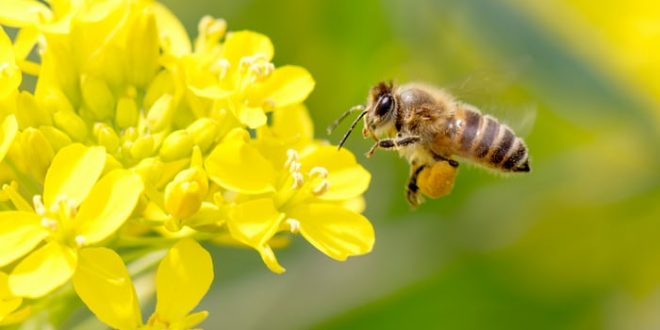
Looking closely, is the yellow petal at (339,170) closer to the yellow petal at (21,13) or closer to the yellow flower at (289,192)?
the yellow flower at (289,192)

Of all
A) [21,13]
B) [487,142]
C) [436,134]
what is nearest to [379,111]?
[436,134]

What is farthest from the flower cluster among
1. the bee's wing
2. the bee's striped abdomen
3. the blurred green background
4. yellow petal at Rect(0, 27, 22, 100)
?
the blurred green background

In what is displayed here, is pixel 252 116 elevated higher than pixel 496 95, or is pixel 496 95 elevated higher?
pixel 496 95


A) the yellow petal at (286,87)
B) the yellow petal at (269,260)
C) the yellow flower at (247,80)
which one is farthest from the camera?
the yellow petal at (286,87)

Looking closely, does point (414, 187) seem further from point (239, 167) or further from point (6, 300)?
point (6, 300)

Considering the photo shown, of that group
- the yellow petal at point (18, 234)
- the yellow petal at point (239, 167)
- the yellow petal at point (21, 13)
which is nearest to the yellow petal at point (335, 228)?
the yellow petal at point (239, 167)

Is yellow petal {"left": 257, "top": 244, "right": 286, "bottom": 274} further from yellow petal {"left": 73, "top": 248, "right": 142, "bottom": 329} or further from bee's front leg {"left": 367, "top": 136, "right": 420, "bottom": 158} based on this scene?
bee's front leg {"left": 367, "top": 136, "right": 420, "bottom": 158}

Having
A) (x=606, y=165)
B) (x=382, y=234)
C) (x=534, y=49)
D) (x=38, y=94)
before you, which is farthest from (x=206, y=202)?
(x=606, y=165)
